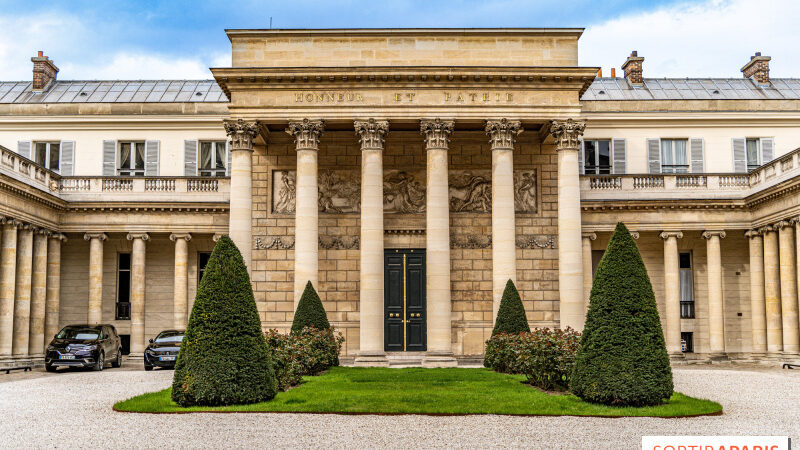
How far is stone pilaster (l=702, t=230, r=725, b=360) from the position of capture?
35062 millimetres

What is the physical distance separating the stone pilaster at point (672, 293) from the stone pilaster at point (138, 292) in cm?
2271

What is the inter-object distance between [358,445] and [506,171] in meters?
20.5

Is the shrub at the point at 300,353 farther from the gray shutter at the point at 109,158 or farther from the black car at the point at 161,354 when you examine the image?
the gray shutter at the point at 109,158

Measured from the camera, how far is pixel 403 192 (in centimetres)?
3562

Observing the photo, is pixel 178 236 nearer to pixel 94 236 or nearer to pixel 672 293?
pixel 94 236

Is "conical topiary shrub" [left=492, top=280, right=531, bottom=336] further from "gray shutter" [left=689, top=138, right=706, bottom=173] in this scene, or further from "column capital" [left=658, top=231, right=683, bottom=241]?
"gray shutter" [left=689, top=138, right=706, bottom=173]

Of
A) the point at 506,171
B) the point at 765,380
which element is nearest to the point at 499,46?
the point at 506,171

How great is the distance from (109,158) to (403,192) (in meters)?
15.4

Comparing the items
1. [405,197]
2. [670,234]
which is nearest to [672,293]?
[670,234]

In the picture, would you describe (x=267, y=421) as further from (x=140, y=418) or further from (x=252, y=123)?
(x=252, y=123)

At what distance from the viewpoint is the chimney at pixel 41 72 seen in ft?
148

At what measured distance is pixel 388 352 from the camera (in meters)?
34.1

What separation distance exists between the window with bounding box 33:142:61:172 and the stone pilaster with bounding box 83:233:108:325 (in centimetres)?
722

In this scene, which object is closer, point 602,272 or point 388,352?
point 602,272
